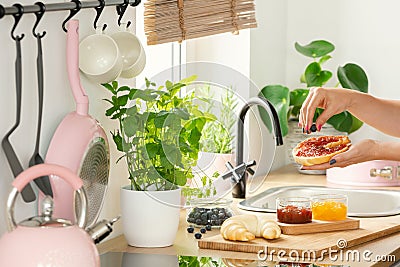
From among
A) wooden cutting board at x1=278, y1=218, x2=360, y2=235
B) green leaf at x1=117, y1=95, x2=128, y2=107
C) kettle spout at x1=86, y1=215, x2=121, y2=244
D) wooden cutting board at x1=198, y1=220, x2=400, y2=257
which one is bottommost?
A: wooden cutting board at x1=198, y1=220, x2=400, y2=257

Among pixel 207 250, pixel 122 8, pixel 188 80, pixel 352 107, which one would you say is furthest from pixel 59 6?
pixel 352 107

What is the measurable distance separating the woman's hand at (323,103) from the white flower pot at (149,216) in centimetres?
58

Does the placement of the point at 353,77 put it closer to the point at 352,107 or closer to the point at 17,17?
the point at 352,107

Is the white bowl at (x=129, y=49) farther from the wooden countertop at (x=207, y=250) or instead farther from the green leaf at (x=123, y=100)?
the wooden countertop at (x=207, y=250)

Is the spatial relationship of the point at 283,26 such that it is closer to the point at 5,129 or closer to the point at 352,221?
the point at 352,221

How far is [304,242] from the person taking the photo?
2031mm

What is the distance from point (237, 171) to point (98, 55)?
0.69 metres

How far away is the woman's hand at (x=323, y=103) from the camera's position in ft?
7.89

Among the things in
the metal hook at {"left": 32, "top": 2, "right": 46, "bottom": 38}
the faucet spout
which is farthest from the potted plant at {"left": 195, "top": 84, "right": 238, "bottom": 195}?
the metal hook at {"left": 32, "top": 2, "right": 46, "bottom": 38}

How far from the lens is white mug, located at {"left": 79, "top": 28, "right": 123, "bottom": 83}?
1893 millimetres

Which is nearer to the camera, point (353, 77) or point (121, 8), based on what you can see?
point (121, 8)

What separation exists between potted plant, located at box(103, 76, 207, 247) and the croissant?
135 mm

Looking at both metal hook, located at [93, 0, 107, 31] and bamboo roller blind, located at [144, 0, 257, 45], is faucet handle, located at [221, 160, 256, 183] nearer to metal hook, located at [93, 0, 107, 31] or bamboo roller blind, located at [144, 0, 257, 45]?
bamboo roller blind, located at [144, 0, 257, 45]

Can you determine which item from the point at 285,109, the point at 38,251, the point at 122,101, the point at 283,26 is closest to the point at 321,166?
the point at 285,109
